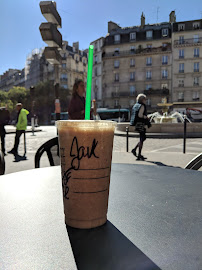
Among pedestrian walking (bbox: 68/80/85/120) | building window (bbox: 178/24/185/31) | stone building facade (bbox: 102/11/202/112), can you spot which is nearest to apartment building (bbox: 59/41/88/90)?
stone building facade (bbox: 102/11/202/112)

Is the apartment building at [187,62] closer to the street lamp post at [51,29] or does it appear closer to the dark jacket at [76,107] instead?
the street lamp post at [51,29]

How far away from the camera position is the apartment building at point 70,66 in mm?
52709

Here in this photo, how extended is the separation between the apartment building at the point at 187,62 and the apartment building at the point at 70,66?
61.0ft

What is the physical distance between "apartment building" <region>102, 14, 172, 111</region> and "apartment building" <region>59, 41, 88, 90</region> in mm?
9398

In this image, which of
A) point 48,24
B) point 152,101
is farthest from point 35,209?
point 152,101

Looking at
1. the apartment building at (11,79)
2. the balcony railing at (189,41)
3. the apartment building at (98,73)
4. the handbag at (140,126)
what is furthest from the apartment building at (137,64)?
the apartment building at (11,79)

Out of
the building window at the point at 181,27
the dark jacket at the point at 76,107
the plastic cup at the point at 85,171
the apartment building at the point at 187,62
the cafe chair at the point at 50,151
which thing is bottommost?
the cafe chair at the point at 50,151

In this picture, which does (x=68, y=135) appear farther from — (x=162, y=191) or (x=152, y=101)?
(x=152, y=101)

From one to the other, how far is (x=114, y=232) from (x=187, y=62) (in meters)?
42.4

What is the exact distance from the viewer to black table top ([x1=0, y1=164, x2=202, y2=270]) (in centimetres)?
55

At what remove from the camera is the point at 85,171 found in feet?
2.34

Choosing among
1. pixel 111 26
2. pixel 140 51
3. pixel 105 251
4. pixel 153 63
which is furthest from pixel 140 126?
pixel 111 26

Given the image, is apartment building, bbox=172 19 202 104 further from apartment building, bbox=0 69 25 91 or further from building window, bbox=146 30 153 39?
apartment building, bbox=0 69 25 91

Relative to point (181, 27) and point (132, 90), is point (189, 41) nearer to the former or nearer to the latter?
point (181, 27)
